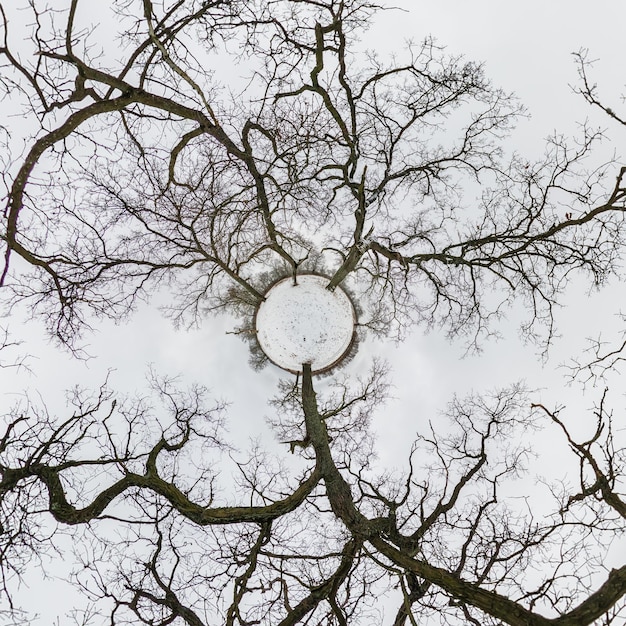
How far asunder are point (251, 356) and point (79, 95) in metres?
6.18

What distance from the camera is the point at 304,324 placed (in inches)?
412

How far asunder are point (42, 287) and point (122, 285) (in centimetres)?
135

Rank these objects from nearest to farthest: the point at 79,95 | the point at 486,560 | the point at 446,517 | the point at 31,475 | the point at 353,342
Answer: the point at 79,95, the point at 31,475, the point at 486,560, the point at 446,517, the point at 353,342

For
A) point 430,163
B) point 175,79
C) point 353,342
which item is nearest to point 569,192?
point 430,163

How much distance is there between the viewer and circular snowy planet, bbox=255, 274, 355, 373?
1052 centimetres

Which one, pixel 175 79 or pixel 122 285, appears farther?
pixel 122 285

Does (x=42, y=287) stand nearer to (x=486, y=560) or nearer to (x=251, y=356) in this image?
(x=251, y=356)

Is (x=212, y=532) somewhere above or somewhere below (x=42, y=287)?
below

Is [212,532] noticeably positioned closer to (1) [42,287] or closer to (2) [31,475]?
(2) [31,475]

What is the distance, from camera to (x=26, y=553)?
798 centimetres

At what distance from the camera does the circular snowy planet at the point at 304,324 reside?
10516 millimetres

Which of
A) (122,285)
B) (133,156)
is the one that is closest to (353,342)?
(122,285)

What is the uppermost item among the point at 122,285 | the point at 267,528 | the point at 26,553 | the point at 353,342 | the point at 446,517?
the point at 122,285

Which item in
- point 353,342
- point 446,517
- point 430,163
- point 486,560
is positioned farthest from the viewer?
point 353,342
